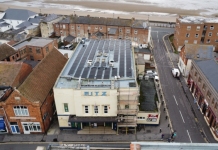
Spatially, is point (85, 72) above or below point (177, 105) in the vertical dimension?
above

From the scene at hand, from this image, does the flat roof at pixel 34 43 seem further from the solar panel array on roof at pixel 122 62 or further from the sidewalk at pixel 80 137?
the sidewalk at pixel 80 137

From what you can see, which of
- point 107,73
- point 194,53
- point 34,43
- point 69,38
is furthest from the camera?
point 69,38

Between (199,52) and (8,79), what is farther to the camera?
(199,52)

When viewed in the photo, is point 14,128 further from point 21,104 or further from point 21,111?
point 21,104

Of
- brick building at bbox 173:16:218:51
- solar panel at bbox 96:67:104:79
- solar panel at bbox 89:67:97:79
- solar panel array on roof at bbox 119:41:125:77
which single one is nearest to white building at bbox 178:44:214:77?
solar panel array on roof at bbox 119:41:125:77

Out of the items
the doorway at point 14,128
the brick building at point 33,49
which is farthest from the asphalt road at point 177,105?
the brick building at point 33,49

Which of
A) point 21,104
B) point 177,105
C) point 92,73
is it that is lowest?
point 177,105

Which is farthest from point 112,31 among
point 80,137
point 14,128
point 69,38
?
point 14,128

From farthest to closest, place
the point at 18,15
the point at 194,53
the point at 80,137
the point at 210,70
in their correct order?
the point at 18,15 → the point at 194,53 → the point at 210,70 → the point at 80,137
